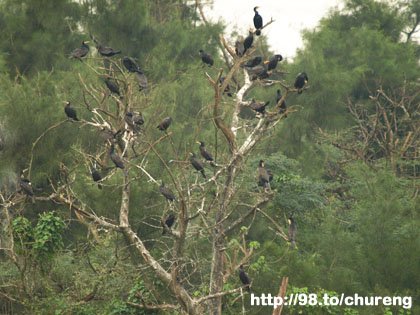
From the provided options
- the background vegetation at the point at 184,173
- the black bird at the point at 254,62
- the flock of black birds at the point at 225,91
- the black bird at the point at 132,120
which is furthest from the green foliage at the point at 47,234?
the black bird at the point at 254,62

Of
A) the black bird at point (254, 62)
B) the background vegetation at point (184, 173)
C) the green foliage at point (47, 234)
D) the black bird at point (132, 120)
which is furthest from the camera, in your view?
the background vegetation at point (184, 173)

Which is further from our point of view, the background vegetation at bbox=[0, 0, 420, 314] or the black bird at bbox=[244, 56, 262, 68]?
the background vegetation at bbox=[0, 0, 420, 314]

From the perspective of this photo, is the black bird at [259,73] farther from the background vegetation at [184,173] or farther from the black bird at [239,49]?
the background vegetation at [184,173]

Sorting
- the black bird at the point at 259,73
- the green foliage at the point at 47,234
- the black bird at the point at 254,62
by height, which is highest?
the black bird at the point at 254,62

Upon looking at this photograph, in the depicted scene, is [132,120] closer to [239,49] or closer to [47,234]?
[239,49]

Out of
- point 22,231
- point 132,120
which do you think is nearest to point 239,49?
point 132,120

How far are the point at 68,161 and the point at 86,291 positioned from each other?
321 centimetres

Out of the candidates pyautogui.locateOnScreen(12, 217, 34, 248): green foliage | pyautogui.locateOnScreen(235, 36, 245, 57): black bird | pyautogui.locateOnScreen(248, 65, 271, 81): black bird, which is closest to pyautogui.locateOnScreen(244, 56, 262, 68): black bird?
pyautogui.locateOnScreen(248, 65, 271, 81): black bird

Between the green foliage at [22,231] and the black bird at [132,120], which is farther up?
the black bird at [132,120]

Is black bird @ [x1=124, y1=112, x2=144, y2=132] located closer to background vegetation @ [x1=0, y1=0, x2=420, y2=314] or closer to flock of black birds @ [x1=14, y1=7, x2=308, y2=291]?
flock of black birds @ [x1=14, y1=7, x2=308, y2=291]

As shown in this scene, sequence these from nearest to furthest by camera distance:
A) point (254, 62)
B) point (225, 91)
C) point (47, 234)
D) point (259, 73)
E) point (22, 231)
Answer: point (259, 73)
point (225, 91)
point (254, 62)
point (47, 234)
point (22, 231)

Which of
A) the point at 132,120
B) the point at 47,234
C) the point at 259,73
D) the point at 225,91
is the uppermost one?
the point at 259,73

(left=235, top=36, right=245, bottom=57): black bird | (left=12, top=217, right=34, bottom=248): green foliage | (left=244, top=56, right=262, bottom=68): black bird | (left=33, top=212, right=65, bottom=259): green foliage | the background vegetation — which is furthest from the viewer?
the background vegetation

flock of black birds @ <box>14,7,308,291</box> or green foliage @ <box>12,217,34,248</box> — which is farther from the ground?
flock of black birds @ <box>14,7,308,291</box>
